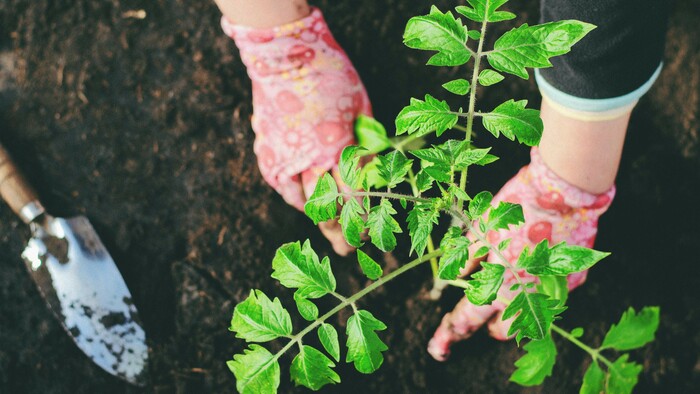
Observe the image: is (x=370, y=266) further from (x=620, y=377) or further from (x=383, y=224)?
(x=620, y=377)

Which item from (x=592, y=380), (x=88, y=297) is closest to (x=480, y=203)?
(x=592, y=380)

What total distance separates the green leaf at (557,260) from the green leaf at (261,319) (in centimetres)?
33

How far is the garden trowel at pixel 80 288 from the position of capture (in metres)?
1.47

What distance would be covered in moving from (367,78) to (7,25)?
3.34ft

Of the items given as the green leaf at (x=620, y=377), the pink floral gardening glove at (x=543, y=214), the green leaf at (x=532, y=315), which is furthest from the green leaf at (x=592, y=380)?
the green leaf at (x=532, y=315)

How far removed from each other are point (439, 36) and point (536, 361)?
0.65m

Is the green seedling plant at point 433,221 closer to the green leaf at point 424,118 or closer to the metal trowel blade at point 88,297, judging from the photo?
the green leaf at point 424,118

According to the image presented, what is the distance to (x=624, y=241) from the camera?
1505 millimetres

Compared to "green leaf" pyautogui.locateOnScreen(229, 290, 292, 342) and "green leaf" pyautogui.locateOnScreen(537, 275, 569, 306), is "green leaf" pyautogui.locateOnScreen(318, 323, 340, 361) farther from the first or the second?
"green leaf" pyautogui.locateOnScreen(537, 275, 569, 306)

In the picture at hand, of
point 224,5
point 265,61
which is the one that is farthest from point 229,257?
point 224,5

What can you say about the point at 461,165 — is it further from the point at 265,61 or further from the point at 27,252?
the point at 27,252

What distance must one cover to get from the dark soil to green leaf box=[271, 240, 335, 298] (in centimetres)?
66

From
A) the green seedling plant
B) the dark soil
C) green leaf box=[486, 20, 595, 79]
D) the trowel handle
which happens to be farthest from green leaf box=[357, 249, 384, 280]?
the trowel handle

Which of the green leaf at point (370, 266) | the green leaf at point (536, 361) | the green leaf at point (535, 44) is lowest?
the green leaf at point (536, 361)
